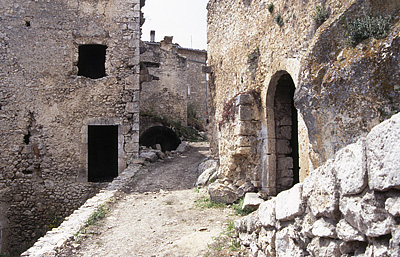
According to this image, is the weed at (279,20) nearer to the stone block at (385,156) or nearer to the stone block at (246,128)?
the stone block at (246,128)

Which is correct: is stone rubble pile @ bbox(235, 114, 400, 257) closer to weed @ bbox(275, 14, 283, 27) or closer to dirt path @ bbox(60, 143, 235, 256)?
dirt path @ bbox(60, 143, 235, 256)

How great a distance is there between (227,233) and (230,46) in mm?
5174

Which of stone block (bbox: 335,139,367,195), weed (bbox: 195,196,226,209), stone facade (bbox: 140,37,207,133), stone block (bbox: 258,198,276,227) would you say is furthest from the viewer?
stone facade (bbox: 140,37,207,133)

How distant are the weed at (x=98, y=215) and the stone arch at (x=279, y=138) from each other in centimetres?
318

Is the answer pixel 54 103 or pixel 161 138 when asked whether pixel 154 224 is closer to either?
pixel 54 103

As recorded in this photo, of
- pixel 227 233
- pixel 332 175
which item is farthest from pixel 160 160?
pixel 332 175

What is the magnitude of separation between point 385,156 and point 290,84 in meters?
5.10

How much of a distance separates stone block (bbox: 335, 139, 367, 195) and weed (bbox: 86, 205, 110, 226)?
190 inches

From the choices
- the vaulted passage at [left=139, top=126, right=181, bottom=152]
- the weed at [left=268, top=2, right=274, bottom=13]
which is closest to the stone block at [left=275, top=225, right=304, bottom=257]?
the weed at [left=268, top=2, right=274, bottom=13]

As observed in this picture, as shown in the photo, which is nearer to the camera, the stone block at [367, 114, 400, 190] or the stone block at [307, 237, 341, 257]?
the stone block at [367, 114, 400, 190]

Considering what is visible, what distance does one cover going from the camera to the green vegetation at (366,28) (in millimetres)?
2826

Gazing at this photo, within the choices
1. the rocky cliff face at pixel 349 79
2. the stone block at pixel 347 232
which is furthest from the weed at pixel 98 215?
the stone block at pixel 347 232

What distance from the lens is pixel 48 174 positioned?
10.9 metres

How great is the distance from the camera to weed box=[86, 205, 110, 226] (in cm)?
607
